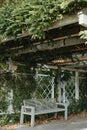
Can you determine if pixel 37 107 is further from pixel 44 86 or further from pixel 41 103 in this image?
pixel 44 86

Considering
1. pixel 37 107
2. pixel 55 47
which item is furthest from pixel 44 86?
pixel 55 47

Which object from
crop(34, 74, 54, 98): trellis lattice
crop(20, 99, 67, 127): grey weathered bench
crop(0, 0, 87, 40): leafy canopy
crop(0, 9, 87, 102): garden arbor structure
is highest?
crop(0, 0, 87, 40): leafy canopy

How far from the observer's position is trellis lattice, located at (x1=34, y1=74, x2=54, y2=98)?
29.2ft

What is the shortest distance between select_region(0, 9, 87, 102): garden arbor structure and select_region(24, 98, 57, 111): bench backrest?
3.80 feet

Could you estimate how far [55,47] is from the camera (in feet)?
20.5

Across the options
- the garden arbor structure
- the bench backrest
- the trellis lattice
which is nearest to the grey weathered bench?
the bench backrest

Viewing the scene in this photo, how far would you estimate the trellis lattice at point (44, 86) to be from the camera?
891 centimetres

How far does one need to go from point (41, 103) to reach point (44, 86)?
1144 millimetres

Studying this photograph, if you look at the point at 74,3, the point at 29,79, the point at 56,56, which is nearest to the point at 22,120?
the point at 29,79

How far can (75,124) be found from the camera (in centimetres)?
790

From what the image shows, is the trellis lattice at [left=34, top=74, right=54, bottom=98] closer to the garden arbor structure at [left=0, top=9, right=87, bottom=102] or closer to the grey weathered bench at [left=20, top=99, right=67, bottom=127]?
the garden arbor structure at [left=0, top=9, right=87, bottom=102]

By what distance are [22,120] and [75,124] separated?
1544 mm

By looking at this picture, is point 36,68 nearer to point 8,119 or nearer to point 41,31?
point 8,119

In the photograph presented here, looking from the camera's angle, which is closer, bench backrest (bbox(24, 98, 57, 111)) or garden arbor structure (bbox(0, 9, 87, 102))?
garden arbor structure (bbox(0, 9, 87, 102))
